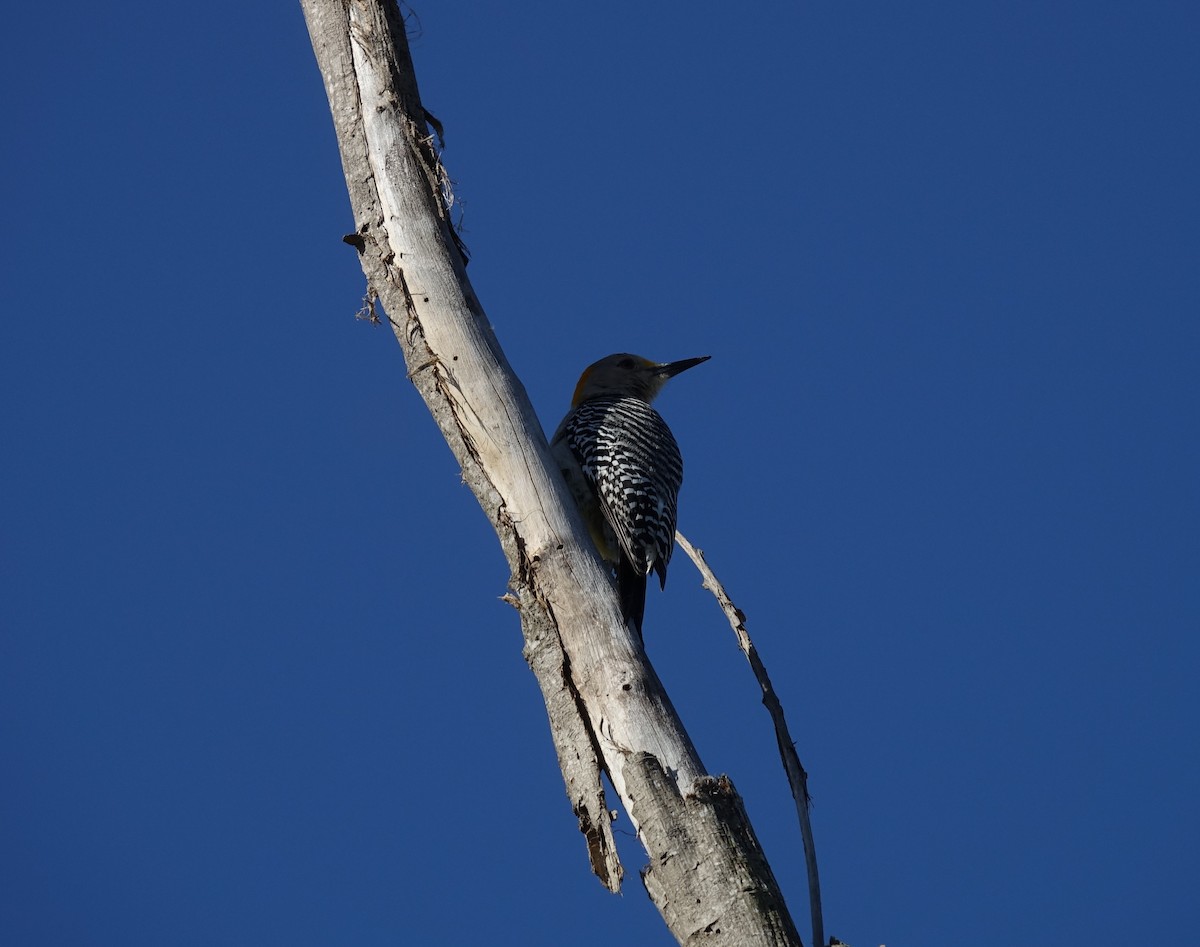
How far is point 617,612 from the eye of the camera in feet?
11.7

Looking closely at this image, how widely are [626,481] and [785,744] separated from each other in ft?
6.64

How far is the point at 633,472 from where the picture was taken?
5320 millimetres

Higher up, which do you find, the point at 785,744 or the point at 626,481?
the point at 626,481

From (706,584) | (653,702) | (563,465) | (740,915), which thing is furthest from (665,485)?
(740,915)

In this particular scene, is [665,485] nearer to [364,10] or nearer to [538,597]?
[538,597]

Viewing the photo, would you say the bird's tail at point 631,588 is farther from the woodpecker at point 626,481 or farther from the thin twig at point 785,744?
the thin twig at point 785,744

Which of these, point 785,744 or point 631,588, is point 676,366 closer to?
point 631,588

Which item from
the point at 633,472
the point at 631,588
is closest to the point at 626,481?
the point at 633,472

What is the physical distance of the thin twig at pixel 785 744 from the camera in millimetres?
2969

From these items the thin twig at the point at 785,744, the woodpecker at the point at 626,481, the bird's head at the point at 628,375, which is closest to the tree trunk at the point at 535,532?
the thin twig at the point at 785,744

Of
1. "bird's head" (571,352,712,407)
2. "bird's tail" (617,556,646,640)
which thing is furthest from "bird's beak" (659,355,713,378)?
"bird's tail" (617,556,646,640)

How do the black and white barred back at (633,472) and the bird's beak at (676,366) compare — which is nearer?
the black and white barred back at (633,472)

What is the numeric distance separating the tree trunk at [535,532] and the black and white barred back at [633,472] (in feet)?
3.84

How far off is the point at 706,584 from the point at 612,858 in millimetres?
1039
